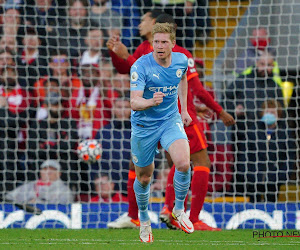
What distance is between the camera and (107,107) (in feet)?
31.3

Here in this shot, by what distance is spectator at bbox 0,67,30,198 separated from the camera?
917 cm

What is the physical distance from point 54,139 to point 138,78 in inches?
156

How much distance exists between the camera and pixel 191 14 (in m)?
10.0

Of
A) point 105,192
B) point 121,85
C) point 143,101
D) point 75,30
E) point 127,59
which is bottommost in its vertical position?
point 105,192

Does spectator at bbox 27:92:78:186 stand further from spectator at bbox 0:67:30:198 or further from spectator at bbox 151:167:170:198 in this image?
spectator at bbox 151:167:170:198

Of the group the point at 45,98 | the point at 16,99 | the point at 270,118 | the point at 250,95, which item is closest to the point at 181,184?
the point at 270,118

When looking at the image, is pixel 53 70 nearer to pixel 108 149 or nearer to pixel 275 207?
pixel 108 149

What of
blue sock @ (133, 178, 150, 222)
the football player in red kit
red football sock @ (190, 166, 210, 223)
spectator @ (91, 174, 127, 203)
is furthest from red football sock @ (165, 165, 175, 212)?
spectator @ (91, 174, 127, 203)

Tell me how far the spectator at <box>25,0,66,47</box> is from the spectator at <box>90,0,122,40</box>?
465 mm

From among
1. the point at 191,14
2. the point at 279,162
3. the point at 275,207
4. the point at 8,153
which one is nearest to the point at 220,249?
the point at 275,207

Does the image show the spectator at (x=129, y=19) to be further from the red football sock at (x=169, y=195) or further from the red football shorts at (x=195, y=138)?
the red football sock at (x=169, y=195)

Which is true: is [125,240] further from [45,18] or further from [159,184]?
[45,18]

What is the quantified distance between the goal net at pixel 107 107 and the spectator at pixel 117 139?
0.6 inches

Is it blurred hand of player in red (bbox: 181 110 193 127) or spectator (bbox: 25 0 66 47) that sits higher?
spectator (bbox: 25 0 66 47)
